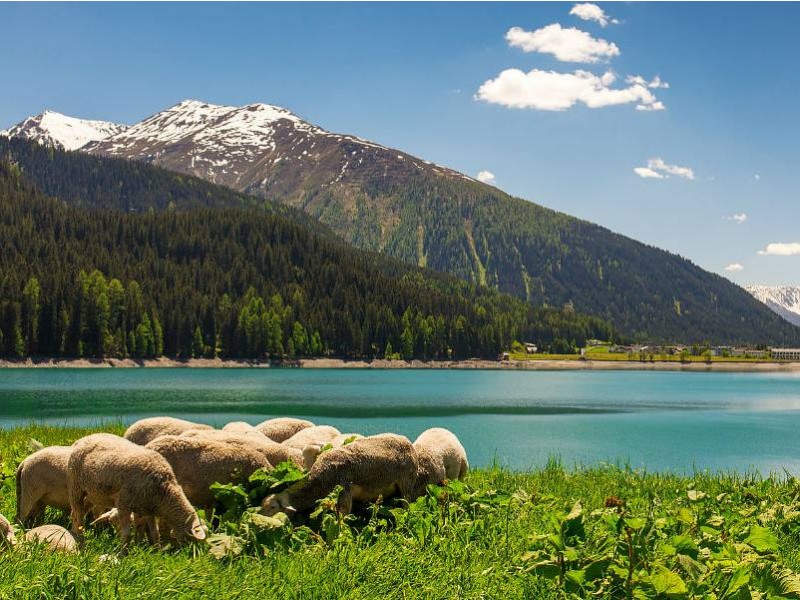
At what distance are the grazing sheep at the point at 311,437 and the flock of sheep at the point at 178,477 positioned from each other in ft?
2.68

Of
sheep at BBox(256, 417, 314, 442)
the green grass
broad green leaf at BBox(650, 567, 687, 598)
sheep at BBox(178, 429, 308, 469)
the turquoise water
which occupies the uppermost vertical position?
sheep at BBox(178, 429, 308, 469)

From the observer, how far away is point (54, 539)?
9.20 m

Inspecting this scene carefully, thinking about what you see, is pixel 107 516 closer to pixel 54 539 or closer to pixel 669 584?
pixel 54 539

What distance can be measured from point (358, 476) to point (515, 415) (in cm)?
6145

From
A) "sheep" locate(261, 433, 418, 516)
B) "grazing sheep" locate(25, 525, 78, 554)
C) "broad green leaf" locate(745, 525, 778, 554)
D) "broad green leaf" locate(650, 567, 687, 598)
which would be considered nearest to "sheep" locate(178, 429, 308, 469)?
"sheep" locate(261, 433, 418, 516)

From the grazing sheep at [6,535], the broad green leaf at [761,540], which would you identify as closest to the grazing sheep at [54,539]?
the grazing sheep at [6,535]

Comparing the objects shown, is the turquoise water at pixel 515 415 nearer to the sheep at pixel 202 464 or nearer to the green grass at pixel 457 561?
the green grass at pixel 457 561

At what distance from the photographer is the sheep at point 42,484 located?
11016 millimetres

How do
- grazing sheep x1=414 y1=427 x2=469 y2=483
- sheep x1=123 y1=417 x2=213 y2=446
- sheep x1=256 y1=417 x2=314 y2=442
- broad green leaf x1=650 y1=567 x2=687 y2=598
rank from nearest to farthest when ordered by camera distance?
broad green leaf x1=650 y1=567 x2=687 y2=598
sheep x1=123 y1=417 x2=213 y2=446
grazing sheep x1=414 y1=427 x2=469 y2=483
sheep x1=256 y1=417 x2=314 y2=442

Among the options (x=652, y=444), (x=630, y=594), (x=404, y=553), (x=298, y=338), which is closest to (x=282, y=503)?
(x=404, y=553)

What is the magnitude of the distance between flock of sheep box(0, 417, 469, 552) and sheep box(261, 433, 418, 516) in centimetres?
1

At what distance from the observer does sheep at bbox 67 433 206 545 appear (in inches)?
375

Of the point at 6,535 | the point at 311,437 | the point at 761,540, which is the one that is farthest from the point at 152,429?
the point at 761,540

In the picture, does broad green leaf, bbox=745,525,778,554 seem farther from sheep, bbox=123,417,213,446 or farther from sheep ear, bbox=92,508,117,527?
sheep, bbox=123,417,213,446
